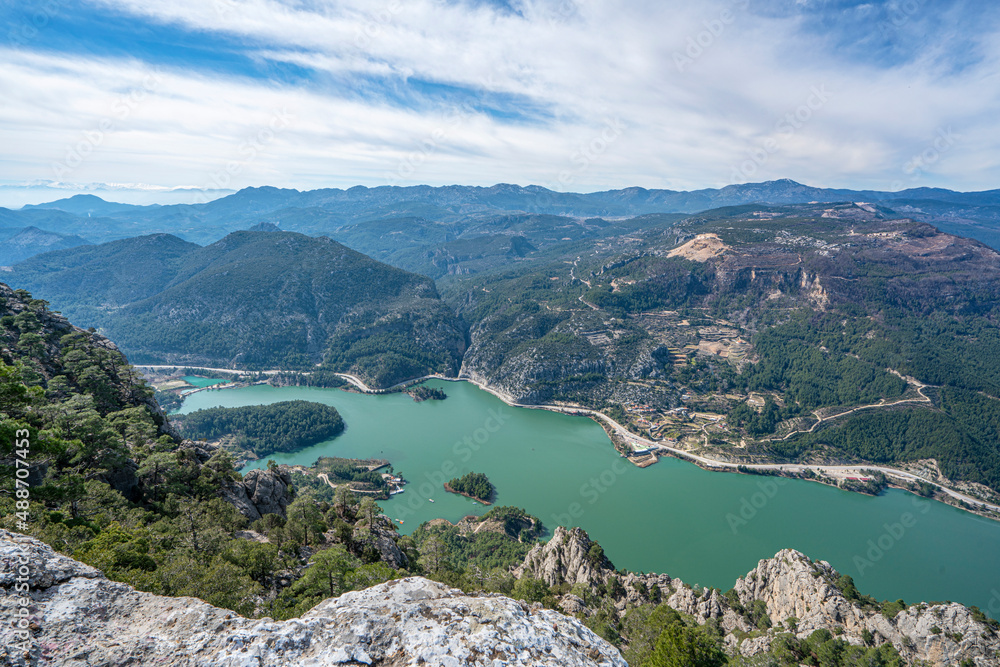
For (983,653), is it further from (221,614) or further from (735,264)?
(735,264)

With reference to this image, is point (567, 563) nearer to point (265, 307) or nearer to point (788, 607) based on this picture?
point (788, 607)

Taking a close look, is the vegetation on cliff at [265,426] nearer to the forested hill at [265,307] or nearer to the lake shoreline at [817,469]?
the forested hill at [265,307]

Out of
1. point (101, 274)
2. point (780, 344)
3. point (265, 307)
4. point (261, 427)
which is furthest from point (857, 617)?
point (101, 274)

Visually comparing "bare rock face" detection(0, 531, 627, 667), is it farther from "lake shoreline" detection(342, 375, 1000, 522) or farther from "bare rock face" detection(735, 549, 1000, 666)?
"lake shoreline" detection(342, 375, 1000, 522)

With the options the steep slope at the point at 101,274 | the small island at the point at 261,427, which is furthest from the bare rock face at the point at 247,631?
the steep slope at the point at 101,274

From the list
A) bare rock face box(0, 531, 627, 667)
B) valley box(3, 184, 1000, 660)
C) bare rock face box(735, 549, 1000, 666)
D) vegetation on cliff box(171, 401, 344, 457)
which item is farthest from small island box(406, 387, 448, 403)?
bare rock face box(0, 531, 627, 667)

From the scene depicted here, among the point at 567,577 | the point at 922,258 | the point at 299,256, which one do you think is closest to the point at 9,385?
the point at 567,577
